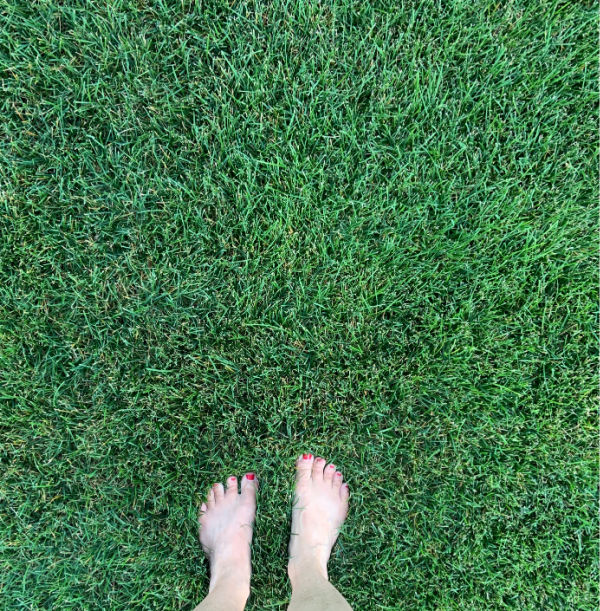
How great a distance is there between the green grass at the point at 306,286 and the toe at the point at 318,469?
9cm

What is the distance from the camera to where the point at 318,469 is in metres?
1.97

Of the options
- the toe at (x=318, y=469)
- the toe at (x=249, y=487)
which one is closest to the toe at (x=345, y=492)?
the toe at (x=318, y=469)

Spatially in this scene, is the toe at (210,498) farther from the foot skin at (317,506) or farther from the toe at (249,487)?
the foot skin at (317,506)

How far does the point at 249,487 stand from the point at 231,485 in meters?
0.08

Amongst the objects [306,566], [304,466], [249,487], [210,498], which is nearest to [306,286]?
[304,466]

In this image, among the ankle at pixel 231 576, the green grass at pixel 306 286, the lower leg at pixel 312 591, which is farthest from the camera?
the green grass at pixel 306 286

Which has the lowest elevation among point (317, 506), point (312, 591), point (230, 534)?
point (312, 591)

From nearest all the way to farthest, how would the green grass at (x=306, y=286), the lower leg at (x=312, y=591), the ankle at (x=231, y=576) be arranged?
the lower leg at (x=312, y=591) → the ankle at (x=231, y=576) → the green grass at (x=306, y=286)

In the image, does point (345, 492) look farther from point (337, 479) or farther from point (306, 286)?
point (306, 286)

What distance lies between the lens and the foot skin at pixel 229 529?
185cm

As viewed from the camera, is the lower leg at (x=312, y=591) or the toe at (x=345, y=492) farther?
the toe at (x=345, y=492)

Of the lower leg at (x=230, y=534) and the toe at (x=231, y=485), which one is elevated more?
the toe at (x=231, y=485)

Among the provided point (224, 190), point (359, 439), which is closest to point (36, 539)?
point (359, 439)

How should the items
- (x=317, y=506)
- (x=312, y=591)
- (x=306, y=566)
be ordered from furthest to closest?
1. (x=317, y=506)
2. (x=306, y=566)
3. (x=312, y=591)
